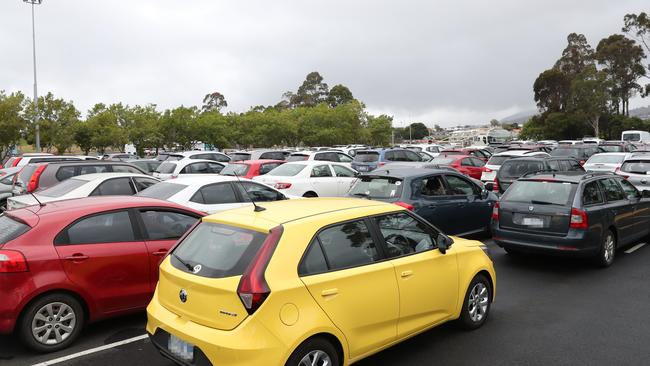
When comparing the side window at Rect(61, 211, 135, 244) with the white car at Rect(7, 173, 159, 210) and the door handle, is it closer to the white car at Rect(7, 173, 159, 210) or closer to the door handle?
the door handle

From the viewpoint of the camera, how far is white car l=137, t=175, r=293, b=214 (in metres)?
9.04

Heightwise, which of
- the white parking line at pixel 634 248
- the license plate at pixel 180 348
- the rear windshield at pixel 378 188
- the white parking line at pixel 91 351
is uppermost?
the rear windshield at pixel 378 188

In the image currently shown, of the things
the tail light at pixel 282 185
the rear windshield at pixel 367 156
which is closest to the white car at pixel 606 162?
the rear windshield at pixel 367 156

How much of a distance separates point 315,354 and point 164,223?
3087 millimetres

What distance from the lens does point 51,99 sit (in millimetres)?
35938

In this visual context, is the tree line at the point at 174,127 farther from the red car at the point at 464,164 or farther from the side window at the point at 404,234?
the side window at the point at 404,234

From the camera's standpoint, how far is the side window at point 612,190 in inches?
341

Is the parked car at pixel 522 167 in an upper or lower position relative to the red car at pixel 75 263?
upper

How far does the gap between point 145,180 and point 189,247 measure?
6859 millimetres

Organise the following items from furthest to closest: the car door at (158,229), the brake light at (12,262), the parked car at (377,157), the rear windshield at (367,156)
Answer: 1. the rear windshield at (367,156)
2. the parked car at (377,157)
3. the car door at (158,229)
4. the brake light at (12,262)

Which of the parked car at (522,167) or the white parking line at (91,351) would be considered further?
the parked car at (522,167)

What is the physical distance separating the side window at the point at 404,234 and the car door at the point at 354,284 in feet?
0.67

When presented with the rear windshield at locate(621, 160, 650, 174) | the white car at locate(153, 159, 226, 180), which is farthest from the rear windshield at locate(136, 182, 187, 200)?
the rear windshield at locate(621, 160, 650, 174)

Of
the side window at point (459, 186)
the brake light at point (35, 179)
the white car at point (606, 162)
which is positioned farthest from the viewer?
the white car at point (606, 162)
